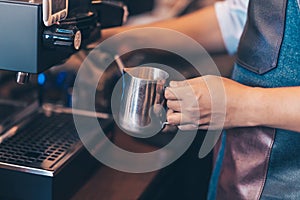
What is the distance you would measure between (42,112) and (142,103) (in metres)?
0.41

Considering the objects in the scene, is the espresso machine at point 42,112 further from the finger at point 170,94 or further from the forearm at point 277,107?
the forearm at point 277,107

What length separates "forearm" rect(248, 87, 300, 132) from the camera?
927 mm

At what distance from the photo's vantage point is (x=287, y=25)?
102cm

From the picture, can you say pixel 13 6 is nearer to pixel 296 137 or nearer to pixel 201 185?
pixel 296 137

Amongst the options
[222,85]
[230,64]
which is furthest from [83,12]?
[230,64]

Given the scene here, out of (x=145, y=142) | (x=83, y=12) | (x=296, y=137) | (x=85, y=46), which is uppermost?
(x=83, y=12)

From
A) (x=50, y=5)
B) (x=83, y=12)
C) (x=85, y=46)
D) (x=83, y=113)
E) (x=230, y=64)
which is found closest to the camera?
(x=50, y=5)

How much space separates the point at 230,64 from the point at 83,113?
1172 millimetres

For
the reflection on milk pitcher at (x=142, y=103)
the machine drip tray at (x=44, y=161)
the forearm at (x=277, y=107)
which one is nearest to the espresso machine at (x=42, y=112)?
the machine drip tray at (x=44, y=161)

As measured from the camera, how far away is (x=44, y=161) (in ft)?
3.24

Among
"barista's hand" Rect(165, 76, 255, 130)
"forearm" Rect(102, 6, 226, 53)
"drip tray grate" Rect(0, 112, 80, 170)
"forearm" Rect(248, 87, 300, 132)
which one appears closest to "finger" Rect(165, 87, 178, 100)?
"barista's hand" Rect(165, 76, 255, 130)

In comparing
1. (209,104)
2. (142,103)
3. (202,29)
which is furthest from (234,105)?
(202,29)

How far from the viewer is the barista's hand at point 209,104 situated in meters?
0.93

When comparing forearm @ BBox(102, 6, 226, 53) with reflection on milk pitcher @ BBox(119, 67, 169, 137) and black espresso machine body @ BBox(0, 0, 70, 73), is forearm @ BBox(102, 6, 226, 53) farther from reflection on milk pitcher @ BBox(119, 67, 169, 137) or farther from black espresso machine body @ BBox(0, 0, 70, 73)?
black espresso machine body @ BBox(0, 0, 70, 73)
